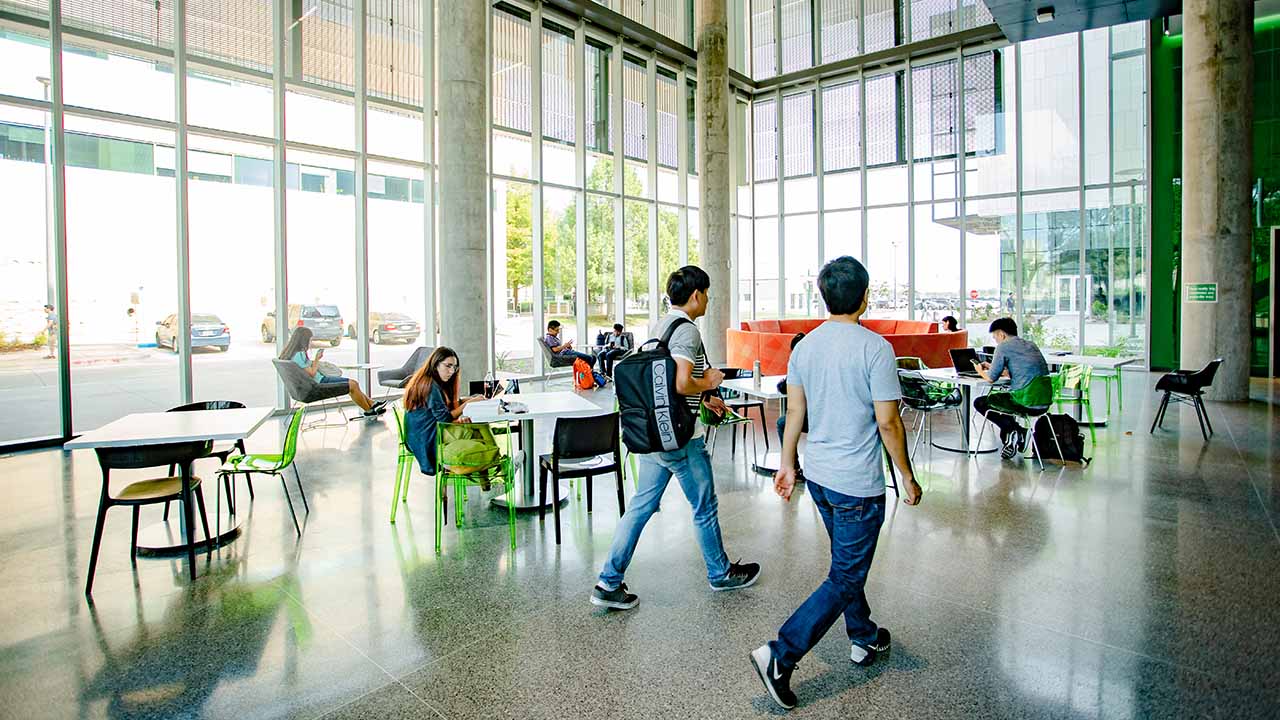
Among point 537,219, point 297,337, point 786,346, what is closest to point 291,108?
point 297,337

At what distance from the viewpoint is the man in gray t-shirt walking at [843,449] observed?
8.75ft

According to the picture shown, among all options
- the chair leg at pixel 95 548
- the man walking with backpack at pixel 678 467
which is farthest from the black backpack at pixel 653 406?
the chair leg at pixel 95 548

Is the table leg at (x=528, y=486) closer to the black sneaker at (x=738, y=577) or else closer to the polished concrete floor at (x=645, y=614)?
the polished concrete floor at (x=645, y=614)

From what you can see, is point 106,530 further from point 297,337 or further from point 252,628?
point 297,337

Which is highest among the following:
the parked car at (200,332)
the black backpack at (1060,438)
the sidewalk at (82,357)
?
the parked car at (200,332)

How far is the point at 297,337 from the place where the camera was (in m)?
9.26

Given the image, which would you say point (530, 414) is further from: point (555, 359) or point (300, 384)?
point (555, 359)

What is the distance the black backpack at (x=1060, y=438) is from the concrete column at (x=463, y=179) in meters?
5.61

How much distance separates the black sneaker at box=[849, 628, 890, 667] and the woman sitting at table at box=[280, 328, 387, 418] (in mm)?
7156

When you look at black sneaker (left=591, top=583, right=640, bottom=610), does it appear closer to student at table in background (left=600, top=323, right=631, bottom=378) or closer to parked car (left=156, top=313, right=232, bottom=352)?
parked car (left=156, top=313, right=232, bottom=352)

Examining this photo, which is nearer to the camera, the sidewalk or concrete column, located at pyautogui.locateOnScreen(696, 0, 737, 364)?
the sidewalk

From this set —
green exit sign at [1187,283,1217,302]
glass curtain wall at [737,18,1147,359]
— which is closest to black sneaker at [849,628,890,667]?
green exit sign at [1187,283,1217,302]

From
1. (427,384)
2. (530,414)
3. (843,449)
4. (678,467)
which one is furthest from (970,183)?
(843,449)

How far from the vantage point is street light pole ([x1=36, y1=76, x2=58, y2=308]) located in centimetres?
775
